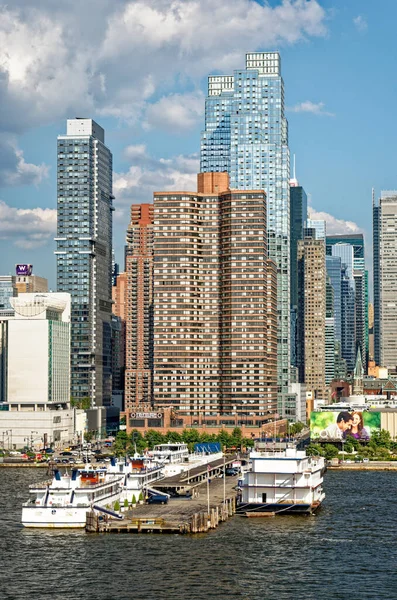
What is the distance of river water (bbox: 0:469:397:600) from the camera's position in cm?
10694

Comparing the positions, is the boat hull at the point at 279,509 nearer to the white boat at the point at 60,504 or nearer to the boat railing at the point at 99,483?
the boat railing at the point at 99,483

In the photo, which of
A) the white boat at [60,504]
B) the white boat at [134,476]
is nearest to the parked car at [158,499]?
the white boat at [134,476]

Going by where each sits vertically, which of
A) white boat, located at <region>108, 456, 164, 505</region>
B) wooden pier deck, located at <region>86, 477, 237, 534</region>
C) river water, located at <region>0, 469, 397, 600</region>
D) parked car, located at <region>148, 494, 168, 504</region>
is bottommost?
river water, located at <region>0, 469, 397, 600</region>

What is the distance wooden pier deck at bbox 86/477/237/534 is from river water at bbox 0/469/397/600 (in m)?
2.28

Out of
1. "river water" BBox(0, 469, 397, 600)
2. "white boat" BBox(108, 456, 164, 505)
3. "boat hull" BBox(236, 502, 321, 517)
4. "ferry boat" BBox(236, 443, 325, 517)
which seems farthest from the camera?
"white boat" BBox(108, 456, 164, 505)

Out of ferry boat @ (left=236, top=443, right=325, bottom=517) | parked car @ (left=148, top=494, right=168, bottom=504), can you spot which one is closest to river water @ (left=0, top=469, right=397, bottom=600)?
ferry boat @ (left=236, top=443, right=325, bottom=517)

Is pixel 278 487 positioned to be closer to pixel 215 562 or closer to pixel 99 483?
pixel 99 483

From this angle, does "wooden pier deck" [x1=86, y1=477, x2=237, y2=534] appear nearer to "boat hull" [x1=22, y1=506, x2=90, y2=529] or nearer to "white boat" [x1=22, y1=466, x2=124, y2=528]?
"boat hull" [x1=22, y1=506, x2=90, y2=529]

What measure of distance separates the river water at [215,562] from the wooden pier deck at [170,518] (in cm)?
228

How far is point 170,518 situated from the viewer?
478 ft

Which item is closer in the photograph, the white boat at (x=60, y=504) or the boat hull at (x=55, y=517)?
the boat hull at (x=55, y=517)

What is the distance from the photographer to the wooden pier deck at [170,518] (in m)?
139

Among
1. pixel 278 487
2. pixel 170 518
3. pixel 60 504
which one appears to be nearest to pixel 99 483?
pixel 60 504

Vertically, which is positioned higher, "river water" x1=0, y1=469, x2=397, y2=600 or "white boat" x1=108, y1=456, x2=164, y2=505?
"white boat" x1=108, y1=456, x2=164, y2=505
